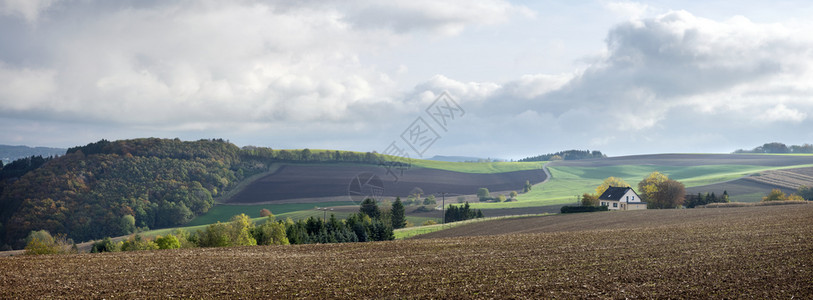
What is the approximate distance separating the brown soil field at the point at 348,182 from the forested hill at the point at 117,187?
10475mm

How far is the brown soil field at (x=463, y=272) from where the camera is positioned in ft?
63.9

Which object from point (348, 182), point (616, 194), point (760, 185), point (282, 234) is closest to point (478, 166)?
point (348, 182)

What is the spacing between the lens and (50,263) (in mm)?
27672

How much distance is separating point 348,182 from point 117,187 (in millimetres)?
54691

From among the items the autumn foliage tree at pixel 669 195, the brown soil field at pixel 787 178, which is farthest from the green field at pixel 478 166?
the autumn foliage tree at pixel 669 195

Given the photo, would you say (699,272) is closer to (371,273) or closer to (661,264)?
(661,264)

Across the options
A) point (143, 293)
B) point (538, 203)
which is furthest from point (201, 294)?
point (538, 203)

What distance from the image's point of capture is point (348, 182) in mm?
141125

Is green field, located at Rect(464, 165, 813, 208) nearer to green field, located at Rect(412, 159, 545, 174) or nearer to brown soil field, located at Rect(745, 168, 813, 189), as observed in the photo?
brown soil field, located at Rect(745, 168, 813, 189)

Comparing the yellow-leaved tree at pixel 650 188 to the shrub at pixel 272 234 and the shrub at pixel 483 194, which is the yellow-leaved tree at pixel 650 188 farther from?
the shrub at pixel 272 234

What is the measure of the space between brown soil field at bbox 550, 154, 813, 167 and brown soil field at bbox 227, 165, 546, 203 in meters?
32.5

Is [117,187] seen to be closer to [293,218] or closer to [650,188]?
[293,218]

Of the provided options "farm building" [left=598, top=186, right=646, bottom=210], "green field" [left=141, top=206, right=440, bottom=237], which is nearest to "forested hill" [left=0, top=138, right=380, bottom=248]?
"green field" [left=141, top=206, right=440, bottom=237]

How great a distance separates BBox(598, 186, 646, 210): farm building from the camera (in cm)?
9856
